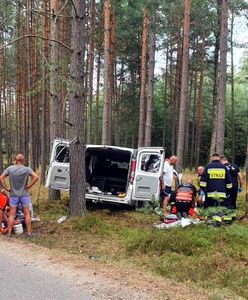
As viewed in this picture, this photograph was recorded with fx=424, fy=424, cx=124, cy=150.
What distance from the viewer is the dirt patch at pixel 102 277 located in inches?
211

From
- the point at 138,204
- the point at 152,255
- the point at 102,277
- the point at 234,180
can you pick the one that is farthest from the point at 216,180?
the point at 102,277

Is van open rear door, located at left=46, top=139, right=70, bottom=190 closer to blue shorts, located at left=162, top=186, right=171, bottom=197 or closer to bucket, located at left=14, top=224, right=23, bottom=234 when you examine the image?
bucket, located at left=14, top=224, right=23, bottom=234

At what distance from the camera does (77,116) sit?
10.1m

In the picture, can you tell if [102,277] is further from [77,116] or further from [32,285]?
[77,116]

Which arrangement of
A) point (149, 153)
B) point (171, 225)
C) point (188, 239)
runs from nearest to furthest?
point (188, 239) < point (171, 225) < point (149, 153)

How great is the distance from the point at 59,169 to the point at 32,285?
5.81 meters

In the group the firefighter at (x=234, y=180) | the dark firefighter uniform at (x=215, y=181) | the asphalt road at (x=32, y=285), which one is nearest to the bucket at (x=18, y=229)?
the asphalt road at (x=32, y=285)

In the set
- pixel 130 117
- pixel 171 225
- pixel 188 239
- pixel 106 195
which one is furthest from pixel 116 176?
pixel 130 117

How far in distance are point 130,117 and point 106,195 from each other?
23.3 meters

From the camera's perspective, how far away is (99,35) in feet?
76.4

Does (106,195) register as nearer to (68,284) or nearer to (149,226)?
(149,226)

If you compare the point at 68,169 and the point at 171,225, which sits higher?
the point at 68,169

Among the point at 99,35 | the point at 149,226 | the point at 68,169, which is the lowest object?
the point at 149,226

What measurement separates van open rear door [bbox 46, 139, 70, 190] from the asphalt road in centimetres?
467
